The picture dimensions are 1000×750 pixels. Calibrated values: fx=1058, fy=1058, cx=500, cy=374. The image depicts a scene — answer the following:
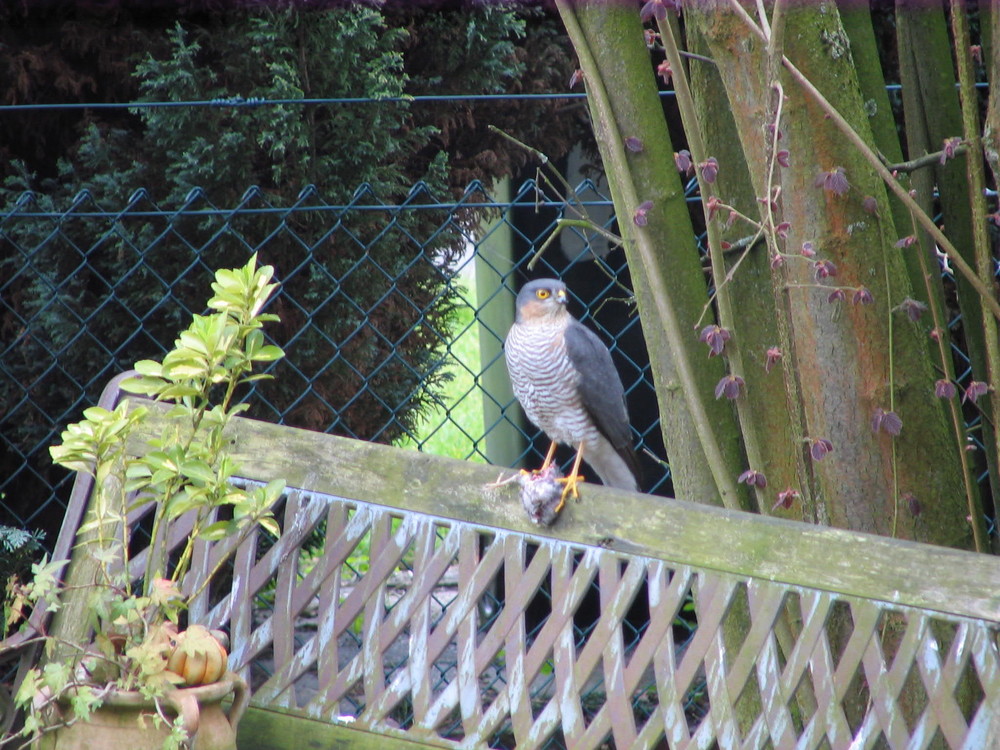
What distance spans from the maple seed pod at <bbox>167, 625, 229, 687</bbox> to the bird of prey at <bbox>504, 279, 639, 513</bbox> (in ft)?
4.49

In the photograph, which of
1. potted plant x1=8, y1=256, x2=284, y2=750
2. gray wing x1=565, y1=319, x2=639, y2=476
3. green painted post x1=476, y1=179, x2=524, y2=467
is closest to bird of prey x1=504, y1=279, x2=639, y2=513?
gray wing x1=565, y1=319, x2=639, y2=476

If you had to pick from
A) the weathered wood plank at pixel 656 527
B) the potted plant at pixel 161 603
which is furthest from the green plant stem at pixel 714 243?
the potted plant at pixel 161 603

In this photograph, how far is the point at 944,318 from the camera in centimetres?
195

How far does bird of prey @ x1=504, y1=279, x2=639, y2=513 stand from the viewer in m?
2.80

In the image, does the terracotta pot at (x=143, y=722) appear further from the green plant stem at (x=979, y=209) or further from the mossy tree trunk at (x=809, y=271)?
the green plant stem at (x=979, y=209)

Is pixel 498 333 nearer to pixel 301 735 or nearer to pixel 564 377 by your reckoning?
pixel 564 377

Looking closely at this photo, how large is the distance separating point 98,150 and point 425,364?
1.17 m

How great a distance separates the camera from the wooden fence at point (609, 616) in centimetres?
143

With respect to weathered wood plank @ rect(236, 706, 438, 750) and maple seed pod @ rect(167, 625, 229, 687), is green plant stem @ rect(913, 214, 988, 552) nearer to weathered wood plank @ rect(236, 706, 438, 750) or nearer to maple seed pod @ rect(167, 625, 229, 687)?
weathered wood plank @ rect(236, 706, 438, 750)

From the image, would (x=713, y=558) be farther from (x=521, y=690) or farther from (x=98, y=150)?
(x=98, y=150)

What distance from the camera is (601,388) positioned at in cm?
279

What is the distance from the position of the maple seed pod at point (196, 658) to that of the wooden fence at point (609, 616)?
0.95 ft

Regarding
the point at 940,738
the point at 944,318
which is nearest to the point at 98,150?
the point at 944,318

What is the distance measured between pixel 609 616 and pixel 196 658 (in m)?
0.62
